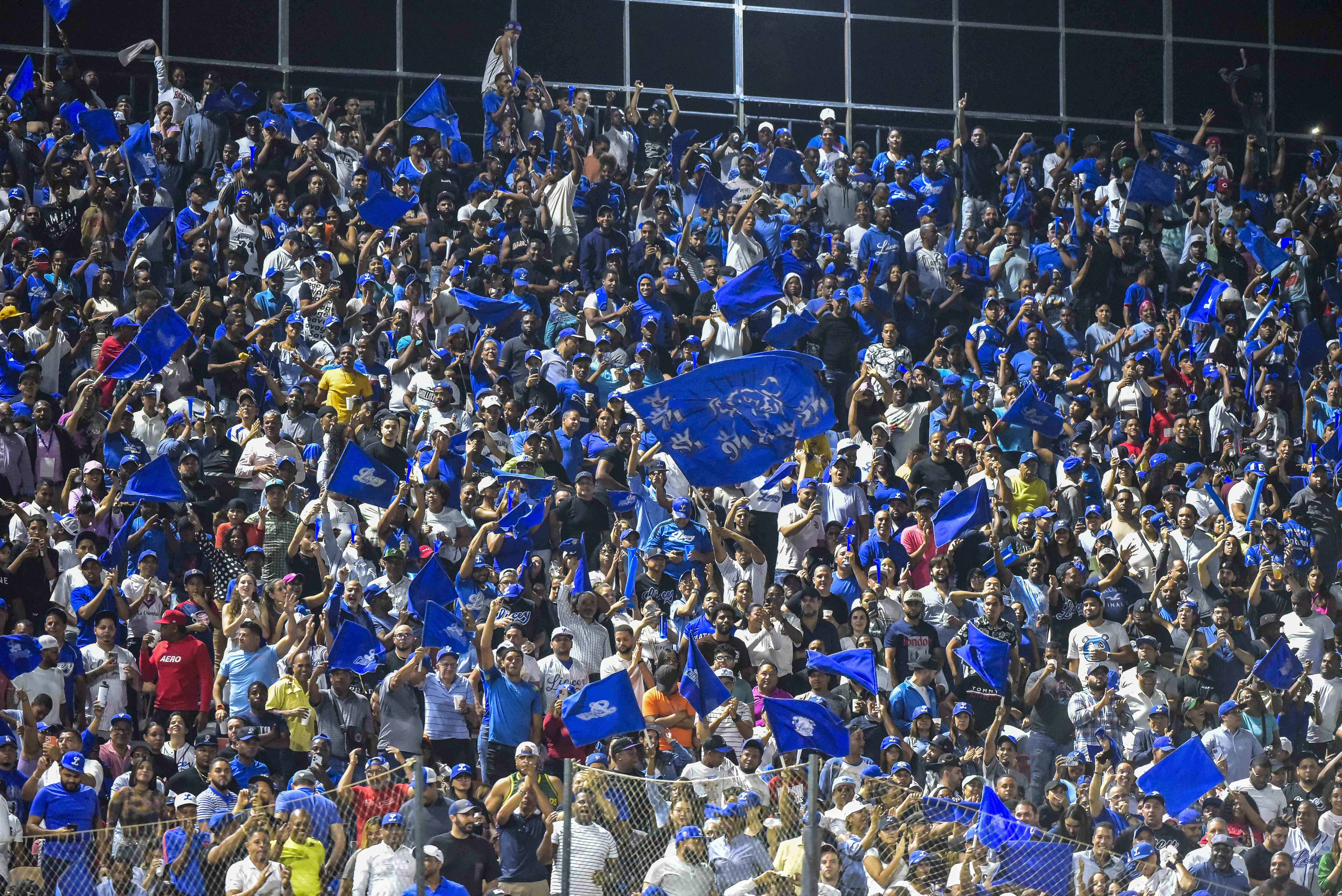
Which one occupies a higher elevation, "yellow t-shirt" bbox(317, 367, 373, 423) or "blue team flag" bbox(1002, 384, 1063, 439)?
"yellow t-shirt" bbox(317, 367, 373, 423)

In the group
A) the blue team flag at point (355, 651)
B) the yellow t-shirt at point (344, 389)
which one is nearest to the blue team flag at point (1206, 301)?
the yellow t-shirt at point (344, 389)

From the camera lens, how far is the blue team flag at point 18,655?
47.5ft

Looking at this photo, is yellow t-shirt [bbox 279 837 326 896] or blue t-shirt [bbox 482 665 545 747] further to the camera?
blue t-shirt [bbox 482 665 545 747]

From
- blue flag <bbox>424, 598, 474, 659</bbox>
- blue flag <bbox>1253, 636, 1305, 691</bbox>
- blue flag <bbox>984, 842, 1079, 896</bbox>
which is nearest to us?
blue flag <bbox>984, 842, 1079, 896</bbox>

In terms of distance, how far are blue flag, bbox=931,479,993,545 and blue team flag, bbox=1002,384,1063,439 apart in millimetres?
2171

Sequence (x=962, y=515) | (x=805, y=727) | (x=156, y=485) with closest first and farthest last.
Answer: (x=805, y=727) < (x=156, y=485) < (x=962, y=515)

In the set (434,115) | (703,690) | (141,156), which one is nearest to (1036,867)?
(703,690)

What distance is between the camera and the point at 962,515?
57.3 feet

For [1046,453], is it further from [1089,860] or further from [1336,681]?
[1089,860]

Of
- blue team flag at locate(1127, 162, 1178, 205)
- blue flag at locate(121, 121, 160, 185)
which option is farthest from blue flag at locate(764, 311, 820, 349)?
blue flag at locate(121, 121, 160, 185)

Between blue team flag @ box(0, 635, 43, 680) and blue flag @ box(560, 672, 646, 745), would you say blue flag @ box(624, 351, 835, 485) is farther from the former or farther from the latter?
blue team flag @ box(0, 635, 43, 680)

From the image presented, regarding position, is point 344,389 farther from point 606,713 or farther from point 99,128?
point 606,713

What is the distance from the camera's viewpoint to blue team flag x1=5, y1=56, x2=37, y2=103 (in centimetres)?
2233

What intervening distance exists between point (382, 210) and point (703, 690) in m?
8.06
